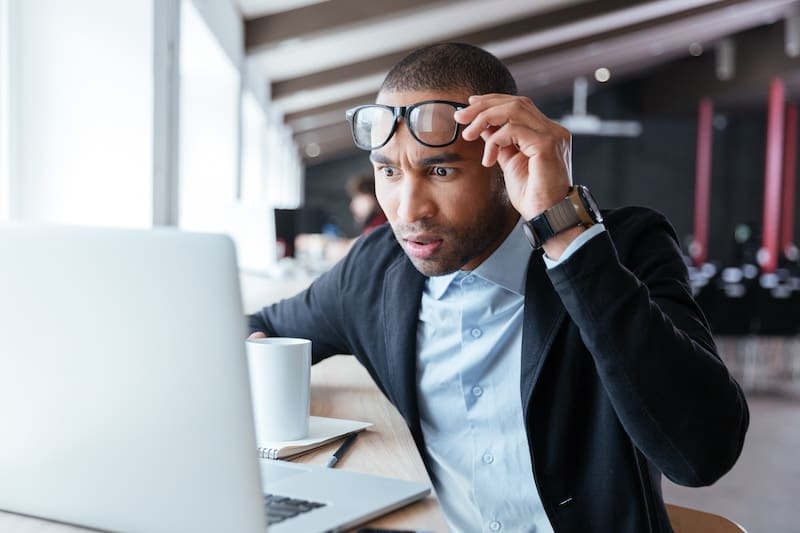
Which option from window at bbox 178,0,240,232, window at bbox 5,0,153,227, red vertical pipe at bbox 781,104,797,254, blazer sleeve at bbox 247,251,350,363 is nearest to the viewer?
blazer sleeve at bbox 247,251,350,363

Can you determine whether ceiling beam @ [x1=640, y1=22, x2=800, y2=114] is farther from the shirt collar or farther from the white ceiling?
the shirt collar

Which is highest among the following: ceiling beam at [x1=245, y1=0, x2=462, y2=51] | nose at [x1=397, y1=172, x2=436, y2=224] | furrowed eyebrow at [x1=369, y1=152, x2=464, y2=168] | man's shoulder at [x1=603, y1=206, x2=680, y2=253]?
ceiling beam at [x1=245, y1=0, x2=462, y2=51]

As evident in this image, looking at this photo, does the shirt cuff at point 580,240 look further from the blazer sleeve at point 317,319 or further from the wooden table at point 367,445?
the blazer sleeve at point 317,319

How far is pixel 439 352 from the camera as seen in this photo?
141cm

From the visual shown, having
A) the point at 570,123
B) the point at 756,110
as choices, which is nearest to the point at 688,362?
the point at 570,123

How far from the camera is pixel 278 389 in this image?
3.91ft

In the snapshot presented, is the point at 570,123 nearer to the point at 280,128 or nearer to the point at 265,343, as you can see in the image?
the point at 280,128

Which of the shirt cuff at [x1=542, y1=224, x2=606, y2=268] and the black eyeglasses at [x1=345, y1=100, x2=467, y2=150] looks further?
the black eyeglasses at [x1=345, y1=100, x2=467, y2=150]

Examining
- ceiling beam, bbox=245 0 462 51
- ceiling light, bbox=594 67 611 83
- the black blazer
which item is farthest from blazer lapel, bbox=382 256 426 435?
ceiling light, bbox=594 67 611 83

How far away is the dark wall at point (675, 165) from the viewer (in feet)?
52.6

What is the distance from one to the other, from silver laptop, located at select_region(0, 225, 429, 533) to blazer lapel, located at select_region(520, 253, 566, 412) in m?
0.42

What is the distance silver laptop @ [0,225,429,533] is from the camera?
741mm

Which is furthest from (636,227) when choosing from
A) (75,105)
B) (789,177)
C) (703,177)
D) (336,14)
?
(703,177)

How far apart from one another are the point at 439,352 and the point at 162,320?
2.35 ft
